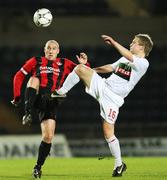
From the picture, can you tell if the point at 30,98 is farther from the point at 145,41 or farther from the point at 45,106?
the point at 145,41

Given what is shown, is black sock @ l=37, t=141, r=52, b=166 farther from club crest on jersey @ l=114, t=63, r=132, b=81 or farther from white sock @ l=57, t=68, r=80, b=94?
club crest on jersey @ l=114, t=63, r=132, b=81

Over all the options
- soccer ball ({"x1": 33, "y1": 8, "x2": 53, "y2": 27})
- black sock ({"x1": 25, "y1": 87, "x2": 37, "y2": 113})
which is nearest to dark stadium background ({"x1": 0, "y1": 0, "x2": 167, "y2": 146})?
soccer ball ({"x1": 33, "y1": 8, "x2": 53, "y2": 27})

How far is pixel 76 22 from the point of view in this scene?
18.7 meters

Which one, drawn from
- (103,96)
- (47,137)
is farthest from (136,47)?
(47,137)

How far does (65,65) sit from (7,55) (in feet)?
36.9

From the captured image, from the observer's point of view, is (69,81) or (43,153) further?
(69,81)

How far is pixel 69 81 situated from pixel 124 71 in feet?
2.20

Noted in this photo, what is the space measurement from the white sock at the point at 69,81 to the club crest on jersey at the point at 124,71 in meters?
0.49

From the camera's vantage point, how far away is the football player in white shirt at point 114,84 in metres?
7.12

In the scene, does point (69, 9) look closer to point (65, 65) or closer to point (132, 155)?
point (132, 155)

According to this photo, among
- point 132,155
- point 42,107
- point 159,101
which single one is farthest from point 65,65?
point 159,101

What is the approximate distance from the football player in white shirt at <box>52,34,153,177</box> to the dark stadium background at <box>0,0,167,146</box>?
10.3 meters

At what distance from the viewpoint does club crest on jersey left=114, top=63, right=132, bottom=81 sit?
284 inches

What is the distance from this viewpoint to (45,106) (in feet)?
23.5
